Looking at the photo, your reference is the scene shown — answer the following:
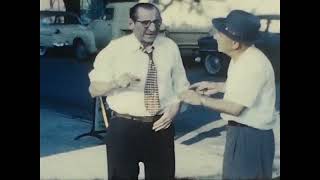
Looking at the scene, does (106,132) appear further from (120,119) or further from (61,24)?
(61,24)

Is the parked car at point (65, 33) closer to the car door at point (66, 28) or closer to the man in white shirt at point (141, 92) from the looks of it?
the car door at point (66, 28)

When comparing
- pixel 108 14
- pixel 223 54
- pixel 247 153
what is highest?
pixel 108 14

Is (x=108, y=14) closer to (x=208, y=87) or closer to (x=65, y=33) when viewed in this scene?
(x=65, y=33)

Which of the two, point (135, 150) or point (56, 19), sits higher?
point (56, 19)

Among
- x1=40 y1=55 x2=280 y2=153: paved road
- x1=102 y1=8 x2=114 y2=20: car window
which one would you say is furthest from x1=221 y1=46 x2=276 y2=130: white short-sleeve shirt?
x1=102 y1=8 x2=114 y2=20: car window

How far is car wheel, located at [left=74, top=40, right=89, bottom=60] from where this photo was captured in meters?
3.20

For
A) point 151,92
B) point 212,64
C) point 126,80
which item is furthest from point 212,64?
point 126,80

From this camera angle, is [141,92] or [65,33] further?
[65,33]

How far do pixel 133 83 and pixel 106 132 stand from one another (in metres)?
0.33

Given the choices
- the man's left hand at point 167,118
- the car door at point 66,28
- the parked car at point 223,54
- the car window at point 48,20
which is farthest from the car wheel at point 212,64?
the car window at point 48,20

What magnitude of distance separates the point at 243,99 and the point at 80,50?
99 cm

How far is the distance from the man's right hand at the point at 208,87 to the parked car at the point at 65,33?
2.06 ft

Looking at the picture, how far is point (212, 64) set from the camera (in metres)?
3.21
